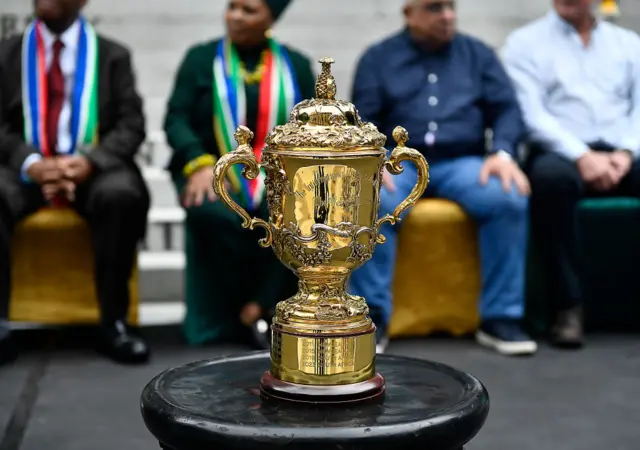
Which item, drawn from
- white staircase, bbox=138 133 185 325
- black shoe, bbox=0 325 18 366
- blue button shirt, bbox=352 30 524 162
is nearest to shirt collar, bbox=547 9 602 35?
blue button shirt, bbox=352 30 524 162

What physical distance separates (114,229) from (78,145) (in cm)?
34

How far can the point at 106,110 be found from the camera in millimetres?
3621

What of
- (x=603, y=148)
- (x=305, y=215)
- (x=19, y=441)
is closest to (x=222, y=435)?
(x=305, y=215)

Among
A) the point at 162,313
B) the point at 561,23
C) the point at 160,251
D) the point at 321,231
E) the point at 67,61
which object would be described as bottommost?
the point at 162,313

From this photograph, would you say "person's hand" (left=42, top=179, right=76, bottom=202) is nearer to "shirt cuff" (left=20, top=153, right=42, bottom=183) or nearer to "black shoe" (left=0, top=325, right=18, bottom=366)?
"shirt cuff" (left=20, top=153, right=42, bottom=183)

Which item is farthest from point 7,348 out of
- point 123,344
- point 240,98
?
point 240,98

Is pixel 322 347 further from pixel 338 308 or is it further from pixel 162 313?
pixel 162 313

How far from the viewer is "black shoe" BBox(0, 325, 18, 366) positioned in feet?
10.7

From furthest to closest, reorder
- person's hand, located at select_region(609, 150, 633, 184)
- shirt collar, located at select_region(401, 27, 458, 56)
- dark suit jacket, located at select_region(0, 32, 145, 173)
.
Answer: shirt collar, located at select_region(401, 27, 458, 56) → person's hand, located at select_region(609, 150, 633, 184) → dark suit jacket, located at select_region(0, 32, 145, 173)

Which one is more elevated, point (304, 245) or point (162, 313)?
point (304, 245)

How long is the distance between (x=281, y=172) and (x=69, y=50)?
2.32 metres

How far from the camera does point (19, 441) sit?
252cm

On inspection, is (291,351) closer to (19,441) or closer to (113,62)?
(19,441)

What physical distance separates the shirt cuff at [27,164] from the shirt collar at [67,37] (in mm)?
411
